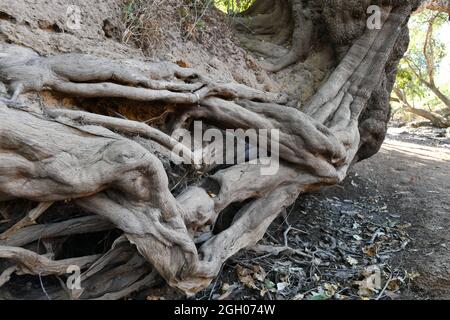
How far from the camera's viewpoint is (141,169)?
2.22 m

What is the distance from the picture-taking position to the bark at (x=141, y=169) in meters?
2.02

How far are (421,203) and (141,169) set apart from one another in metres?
3.09

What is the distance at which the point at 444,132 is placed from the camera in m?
10.6

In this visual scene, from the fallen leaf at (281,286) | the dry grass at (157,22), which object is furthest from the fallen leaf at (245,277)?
the dry grass at (157,22)

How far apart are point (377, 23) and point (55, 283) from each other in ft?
11.3

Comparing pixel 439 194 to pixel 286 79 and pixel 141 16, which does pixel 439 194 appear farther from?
pixel 141 16

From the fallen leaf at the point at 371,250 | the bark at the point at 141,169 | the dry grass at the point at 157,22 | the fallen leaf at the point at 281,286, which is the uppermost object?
the dry grass at the point at 157,22

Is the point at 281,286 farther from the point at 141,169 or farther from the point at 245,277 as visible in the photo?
the point at 141,169

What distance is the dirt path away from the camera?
10.1 ft

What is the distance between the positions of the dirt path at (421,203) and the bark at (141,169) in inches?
33.2

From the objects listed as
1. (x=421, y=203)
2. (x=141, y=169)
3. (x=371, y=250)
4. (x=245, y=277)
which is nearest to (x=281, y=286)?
(x=245, y=277)

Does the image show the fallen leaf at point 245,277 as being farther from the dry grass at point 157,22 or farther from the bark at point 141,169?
the dry grass at point 157,22
